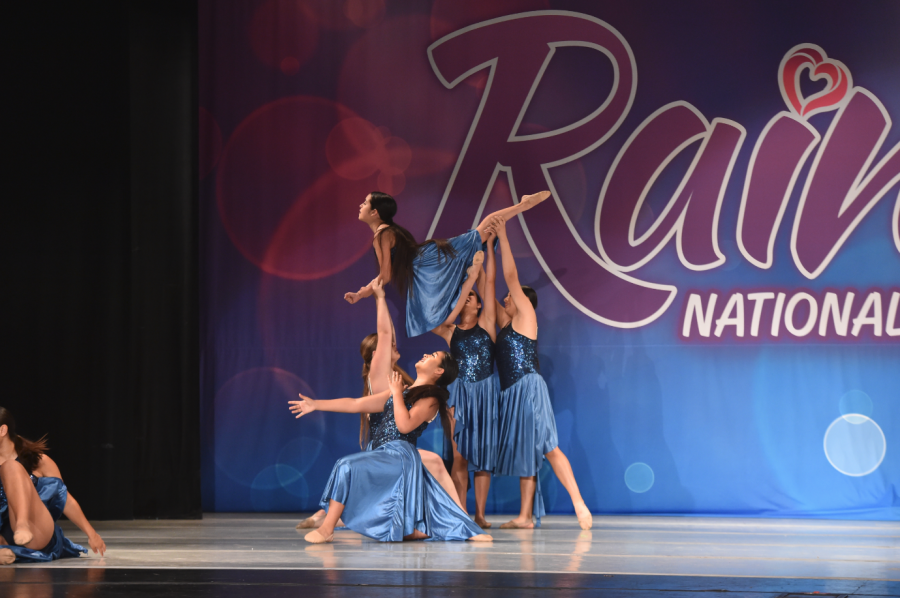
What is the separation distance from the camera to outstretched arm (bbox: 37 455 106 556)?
376 centimetres

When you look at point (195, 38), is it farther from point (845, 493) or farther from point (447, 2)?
point (845, 493)

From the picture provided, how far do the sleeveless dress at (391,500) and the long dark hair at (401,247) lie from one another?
4.45 ft

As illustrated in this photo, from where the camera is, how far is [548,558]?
148 inches

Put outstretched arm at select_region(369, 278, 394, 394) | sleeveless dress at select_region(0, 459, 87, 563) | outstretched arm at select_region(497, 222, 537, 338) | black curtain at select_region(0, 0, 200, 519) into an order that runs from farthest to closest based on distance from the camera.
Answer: black curtain at select_region(0, 0, 200, 519) → outstretched arm at select_region(497, 222, 537, 338) → outstretched arm at select_region(369, 278, 394, 394) → sleeveless dress at select_region(0, 459, 87, 563)

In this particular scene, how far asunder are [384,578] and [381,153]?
356 cm

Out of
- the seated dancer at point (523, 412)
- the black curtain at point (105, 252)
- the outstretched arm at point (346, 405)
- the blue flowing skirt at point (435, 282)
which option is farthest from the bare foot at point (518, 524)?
the black curtain at point (105, 252)

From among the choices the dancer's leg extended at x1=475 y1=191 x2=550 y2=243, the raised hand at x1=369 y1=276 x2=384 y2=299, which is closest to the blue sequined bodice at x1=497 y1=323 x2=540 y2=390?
the dancer's leg extended at x1=475 y1=191 x2=550 y2=243

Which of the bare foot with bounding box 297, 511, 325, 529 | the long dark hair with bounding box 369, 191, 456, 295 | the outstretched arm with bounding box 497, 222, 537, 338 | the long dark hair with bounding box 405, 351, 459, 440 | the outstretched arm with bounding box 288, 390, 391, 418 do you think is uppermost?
the long dark hair with bounding box 369, 191, 456, 295

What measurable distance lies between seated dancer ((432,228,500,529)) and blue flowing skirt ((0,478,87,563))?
6.91 ft

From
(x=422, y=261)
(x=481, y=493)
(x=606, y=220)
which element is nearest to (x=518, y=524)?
(x=481, y=493)

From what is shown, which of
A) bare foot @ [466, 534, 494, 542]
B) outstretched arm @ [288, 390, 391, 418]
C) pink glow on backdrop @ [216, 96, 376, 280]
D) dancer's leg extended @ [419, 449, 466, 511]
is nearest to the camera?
bare foot @ [466, 534, 494, 542]

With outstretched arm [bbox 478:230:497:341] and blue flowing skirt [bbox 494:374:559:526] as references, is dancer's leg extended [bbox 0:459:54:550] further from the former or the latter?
outstretched arm [bbox 478:230:497:341]

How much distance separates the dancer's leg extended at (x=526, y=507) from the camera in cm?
521

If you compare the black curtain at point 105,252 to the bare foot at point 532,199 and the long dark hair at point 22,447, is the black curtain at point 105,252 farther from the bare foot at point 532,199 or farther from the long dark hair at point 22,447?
the bare foot at point 532,199
